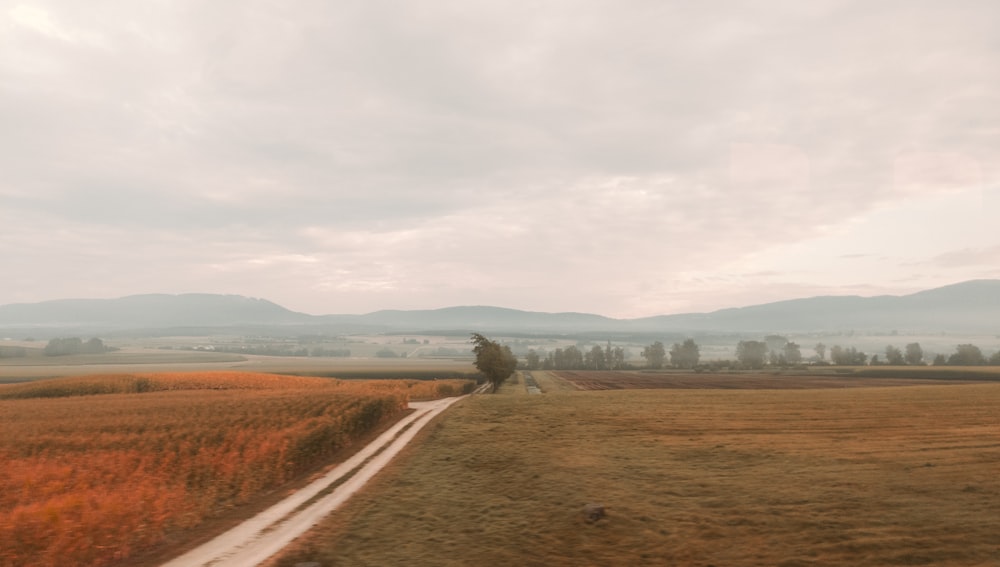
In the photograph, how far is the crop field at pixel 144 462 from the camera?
568 inches

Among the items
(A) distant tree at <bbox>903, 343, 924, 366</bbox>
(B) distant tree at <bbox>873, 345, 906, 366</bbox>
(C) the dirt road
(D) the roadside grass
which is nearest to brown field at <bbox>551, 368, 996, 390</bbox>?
(B) distant tree at <bbox>873, 345, 906, 366</bbox>

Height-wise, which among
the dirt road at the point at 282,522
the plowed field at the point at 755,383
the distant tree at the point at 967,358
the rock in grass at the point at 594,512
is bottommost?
the plowed field at the point at 755,383

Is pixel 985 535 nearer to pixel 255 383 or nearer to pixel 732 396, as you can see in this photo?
pixel 732 396

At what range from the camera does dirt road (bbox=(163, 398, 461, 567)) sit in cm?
1348

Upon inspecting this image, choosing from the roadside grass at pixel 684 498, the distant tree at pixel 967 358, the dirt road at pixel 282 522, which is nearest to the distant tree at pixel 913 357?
the distant tree at pixel 967 358

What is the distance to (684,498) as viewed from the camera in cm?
1917

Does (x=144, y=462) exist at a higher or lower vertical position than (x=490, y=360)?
lower

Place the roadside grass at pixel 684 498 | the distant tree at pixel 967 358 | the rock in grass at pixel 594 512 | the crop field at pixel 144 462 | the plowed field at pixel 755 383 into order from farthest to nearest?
the distant tree at pixel 967 358 < the plowed field at pixel 755 383 < the rock in grass at pixel 594 512 < the crop field at pixel 144 462 < the roadside grass at pixel 684 498

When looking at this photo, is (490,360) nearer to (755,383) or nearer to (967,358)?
(755,383)

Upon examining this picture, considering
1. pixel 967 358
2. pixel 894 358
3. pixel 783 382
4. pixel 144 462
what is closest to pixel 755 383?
pixel 783 382

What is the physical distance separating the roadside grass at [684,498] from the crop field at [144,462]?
4600 millimetres

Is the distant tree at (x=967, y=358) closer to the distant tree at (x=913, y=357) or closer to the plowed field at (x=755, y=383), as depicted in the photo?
the distant tree at (x=913, y=357)

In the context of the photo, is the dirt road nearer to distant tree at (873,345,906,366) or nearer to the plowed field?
the plowed field

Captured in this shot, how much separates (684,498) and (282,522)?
1322 centimetres
